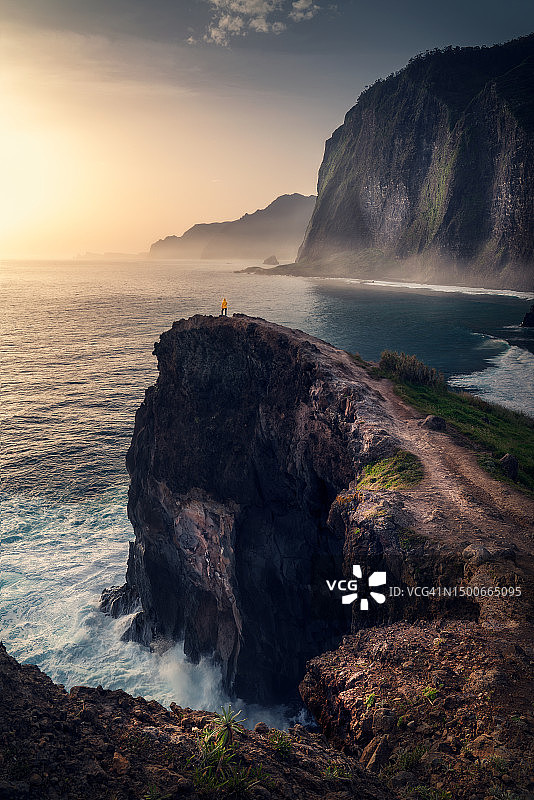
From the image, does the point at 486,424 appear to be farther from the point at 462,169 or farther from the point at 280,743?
the point at 462,169

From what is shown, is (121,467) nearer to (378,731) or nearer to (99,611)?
(99,611)

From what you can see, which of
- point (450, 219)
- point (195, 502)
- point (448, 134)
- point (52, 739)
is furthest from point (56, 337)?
point (448, 134)

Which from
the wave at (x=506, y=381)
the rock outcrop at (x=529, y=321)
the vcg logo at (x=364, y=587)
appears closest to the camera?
the vcg logo at (x=364, y=587)

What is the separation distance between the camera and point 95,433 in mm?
45469

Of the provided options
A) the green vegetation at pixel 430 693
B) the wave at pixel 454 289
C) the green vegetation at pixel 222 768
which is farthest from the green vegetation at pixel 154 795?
the wave at pixel 454 289

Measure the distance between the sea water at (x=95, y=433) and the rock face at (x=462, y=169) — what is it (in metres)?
34.6

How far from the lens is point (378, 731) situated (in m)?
9.41

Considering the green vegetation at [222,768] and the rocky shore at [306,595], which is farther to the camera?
the rocky shore at [306,595]

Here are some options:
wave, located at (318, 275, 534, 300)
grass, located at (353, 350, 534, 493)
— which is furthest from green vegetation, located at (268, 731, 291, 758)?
wave, located at (318, 275, 534, 300)

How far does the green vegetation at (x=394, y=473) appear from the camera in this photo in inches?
672

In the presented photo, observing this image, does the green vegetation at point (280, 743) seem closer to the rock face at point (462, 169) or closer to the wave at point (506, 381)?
the wave at point (506, 381)

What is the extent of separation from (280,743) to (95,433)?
40.6 metres

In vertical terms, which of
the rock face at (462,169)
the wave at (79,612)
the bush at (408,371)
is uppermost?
Result: the rock face at (462,169)

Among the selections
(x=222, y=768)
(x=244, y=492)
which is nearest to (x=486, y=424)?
(x=244, y=492)
